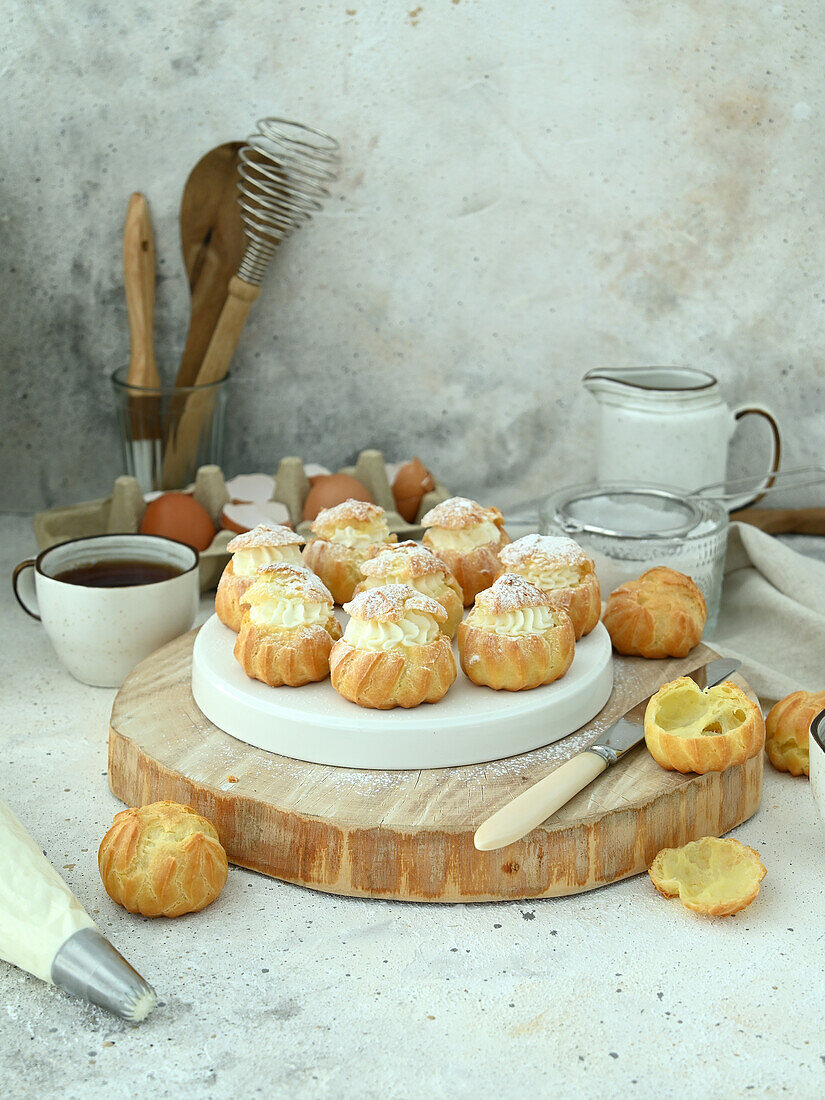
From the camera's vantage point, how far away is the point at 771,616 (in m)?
1.27

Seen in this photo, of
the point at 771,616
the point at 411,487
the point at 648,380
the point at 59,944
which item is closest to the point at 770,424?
the point at 648,380

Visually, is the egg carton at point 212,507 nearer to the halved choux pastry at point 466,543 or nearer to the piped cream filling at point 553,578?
the halved choux pastry at point 466,543

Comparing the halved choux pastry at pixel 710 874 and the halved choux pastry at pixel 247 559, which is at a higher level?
the halved choux pastry at pixel 247 559

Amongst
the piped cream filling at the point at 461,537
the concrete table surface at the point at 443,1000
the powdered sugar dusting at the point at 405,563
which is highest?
the powdered sugar dusting at the point at 405,563

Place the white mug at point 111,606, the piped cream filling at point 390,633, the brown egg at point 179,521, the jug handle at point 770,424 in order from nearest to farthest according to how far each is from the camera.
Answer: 1. the piped cream filling at point 390,633
2. the white mug at point 111,606
3. the brown egg at point 179,521
4. the jug handle at point 770,424

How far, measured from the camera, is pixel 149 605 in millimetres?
1104

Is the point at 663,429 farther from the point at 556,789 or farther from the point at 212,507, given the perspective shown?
the point at 556,789

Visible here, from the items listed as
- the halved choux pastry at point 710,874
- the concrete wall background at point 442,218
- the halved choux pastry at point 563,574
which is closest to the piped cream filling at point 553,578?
the halved choux pastry at point 563,574

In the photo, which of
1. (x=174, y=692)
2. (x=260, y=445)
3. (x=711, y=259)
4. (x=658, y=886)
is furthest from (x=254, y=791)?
(x=711, y=259)

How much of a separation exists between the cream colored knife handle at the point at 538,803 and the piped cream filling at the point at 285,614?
0.22 meters

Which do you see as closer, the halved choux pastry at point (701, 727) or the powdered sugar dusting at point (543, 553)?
the halved choux pastry at point (701, 727)

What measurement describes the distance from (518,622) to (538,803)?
0.53 ft

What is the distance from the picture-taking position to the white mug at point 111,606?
1.09 metres

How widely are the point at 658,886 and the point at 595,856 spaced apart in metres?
0.05
